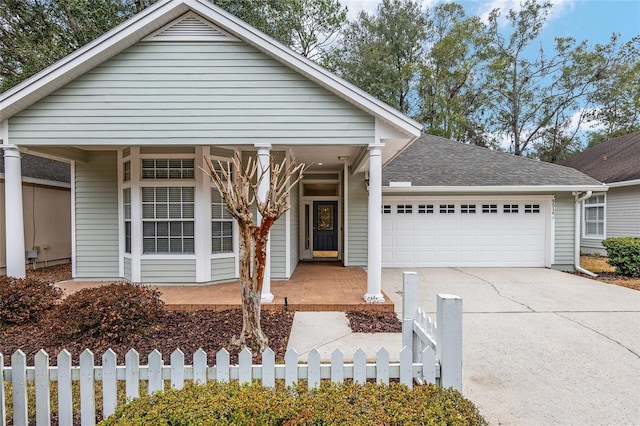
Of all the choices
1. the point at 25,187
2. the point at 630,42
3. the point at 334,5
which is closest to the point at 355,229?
the point at 25,187

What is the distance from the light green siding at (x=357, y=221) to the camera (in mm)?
9812

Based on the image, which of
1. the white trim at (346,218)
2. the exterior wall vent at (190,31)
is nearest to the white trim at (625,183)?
the white trim at (346,218)

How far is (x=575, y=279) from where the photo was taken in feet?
27.4

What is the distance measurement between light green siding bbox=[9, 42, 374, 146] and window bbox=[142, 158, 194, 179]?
1.22 metres

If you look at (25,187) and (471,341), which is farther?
(25,187)

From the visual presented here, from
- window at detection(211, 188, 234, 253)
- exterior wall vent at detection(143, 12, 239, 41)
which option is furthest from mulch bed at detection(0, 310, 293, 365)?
exterior wall vent at detection(143, 12, 239, 41)

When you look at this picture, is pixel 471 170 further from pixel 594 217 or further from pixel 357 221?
pixel 594 217

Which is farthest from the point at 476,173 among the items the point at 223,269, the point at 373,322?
the point at 223,269

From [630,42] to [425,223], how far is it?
21.3m

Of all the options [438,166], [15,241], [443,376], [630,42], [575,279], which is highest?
[630,42]

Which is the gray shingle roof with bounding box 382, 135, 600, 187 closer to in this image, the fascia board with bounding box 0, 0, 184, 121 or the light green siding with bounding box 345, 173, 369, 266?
the light green siding with bounding box 345, 173, 369, 266

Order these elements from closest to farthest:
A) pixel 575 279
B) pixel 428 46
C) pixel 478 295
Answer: pixel 478 295 < pixel 575 279 < pixel 428 46

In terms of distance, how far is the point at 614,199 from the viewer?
487 inches

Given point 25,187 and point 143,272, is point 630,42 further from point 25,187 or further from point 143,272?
point 25,187
